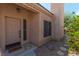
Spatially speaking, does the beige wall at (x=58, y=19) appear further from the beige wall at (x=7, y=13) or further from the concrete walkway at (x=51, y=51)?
the beige wall at (x=7, y=13)

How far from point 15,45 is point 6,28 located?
3.72ft

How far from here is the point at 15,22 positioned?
8.09 m

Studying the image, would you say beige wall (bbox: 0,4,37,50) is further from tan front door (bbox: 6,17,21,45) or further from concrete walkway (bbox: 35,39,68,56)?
concrete walkway (bbox: 35,39,68,56)

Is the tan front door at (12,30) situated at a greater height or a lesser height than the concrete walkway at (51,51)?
greater

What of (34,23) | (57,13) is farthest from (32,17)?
(57,13)

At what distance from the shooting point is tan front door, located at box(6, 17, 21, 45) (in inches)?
292

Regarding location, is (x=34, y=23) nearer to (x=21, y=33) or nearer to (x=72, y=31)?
(x=21, y=33)

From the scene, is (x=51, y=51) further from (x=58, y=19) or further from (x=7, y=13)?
(x=58, y=19)

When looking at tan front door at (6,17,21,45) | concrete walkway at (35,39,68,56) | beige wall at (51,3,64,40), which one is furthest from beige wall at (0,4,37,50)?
beige wall at (51,3,64,40)

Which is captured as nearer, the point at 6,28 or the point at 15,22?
the point at 6,28

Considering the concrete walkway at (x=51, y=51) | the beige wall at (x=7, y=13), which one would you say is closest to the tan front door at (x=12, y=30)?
the beige wall at (x=7, y=13)

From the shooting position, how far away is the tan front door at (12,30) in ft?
24.3

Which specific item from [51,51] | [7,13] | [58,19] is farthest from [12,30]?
[58,19]

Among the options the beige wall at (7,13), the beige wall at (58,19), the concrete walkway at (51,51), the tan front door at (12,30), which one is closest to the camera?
the beige wall at (7,13)
